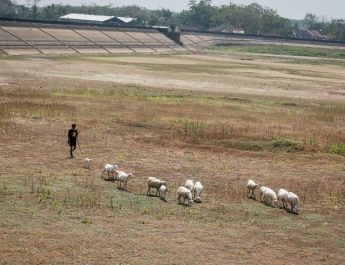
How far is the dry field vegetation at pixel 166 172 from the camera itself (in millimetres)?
15758

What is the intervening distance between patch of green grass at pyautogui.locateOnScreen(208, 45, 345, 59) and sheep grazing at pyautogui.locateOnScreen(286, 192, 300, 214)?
12439cm

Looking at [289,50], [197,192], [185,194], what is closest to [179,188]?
[185,194]

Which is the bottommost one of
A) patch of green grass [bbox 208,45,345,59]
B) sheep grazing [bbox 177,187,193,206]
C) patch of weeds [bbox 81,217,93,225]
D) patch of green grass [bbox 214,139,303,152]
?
patch of green grass [bbox 214,139,303,152]

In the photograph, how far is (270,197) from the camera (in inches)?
813

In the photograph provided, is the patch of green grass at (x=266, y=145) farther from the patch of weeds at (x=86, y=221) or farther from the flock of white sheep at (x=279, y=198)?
the patch of weeds at (x=86, y=221)

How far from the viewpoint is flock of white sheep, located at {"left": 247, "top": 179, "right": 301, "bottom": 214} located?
19844mm

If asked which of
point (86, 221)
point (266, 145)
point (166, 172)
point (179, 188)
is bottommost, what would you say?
point (166, 172)

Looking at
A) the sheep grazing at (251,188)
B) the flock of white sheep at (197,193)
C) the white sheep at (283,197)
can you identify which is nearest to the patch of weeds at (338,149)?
the flock of white sheep at (197,193)

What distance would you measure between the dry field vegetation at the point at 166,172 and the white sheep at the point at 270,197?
0.44 meters

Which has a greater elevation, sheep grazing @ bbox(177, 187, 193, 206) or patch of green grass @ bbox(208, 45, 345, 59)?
patch of green grass @ bbox(208, 45, 345, 59)

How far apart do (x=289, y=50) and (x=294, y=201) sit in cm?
13455

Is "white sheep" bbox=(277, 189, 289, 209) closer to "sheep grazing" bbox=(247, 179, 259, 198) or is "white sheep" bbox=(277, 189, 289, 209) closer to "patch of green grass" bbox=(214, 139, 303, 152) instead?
"sheep grazing" bbox=(247, 179, 259, 198)

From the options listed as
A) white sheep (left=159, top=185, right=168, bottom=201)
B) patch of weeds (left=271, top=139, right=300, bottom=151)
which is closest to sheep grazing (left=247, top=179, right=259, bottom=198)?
white sheep (left=159, top=185, right=168, bottom=201)

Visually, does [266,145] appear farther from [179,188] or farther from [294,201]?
[179,188]
